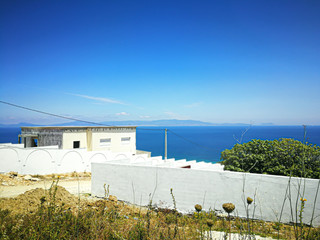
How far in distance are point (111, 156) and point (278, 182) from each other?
1763 centimetres

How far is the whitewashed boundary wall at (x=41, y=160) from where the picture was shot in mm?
18078

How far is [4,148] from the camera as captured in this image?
17906 millimetres

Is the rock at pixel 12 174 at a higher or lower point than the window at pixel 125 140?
lower

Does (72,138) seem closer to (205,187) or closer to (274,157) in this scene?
(205,187)

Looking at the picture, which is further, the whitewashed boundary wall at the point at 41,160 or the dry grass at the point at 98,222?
the whitewashed boundary wall at the point at 41,160

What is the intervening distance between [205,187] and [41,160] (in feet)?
47.1

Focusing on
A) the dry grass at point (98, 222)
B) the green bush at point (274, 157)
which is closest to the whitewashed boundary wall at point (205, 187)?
the dry grass at point (98, 222)

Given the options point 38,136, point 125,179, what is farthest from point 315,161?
point 38,136

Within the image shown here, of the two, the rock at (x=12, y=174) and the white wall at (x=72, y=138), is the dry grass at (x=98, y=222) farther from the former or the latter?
the white wall at (x=72, y=138)

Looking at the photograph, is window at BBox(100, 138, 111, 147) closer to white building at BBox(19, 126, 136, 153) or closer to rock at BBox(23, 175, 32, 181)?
white building at BBox(19, 126, 136, 153)

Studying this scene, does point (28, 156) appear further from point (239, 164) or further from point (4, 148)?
point (239, 164)

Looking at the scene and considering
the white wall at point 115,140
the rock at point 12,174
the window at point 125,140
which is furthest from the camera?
the window at point 125,140

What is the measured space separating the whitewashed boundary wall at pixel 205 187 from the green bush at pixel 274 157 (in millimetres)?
969

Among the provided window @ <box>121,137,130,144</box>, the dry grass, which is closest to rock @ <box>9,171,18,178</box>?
the dry grass
